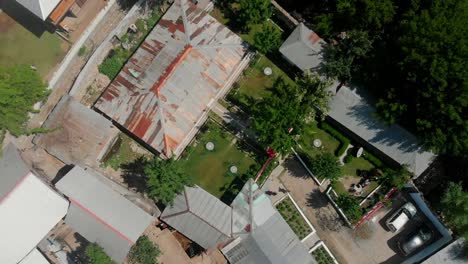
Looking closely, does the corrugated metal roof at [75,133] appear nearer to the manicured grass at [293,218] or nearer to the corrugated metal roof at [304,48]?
the manicured grass at [293,218]

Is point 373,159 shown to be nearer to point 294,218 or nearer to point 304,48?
point 294,218

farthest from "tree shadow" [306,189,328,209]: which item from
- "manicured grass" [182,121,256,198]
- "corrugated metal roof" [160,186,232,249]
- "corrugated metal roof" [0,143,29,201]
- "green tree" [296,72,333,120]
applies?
"corrugated metal roof" [0,143,29,201]

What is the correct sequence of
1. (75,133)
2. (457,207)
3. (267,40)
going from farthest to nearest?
1. (75,133)
2. (267,40)
3. (457,207)

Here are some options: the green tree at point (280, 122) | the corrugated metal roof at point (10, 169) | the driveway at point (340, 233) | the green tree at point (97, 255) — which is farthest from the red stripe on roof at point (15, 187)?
the driveway at point (340, 233)

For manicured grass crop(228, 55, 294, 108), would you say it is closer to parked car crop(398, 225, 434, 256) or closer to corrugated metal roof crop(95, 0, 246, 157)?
corrugated metal roof crop(95, 0, 246, 157)

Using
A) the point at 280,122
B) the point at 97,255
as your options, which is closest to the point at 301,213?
the point at 280,122

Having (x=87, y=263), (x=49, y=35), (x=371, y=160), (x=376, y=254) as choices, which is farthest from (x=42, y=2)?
(x=376, y=254)
